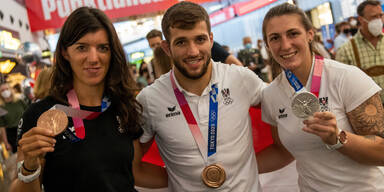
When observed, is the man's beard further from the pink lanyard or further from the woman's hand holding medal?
the woman's hand holding medal

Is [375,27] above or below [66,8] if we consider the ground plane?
below

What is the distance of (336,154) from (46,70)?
3011 mm

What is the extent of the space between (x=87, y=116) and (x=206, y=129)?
73 cm

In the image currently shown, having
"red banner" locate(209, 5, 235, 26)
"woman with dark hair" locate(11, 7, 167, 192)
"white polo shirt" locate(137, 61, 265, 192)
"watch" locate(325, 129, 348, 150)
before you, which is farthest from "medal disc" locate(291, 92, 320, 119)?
"red banner" locate(209, 5, 235, 26)

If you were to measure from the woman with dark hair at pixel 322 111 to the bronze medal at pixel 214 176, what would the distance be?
0.43m

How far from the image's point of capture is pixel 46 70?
12.0 ft

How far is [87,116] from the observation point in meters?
1.92

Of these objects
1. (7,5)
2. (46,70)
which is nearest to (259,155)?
(46,70)

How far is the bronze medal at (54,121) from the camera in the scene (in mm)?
1607

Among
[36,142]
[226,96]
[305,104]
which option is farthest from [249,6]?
[36,142]

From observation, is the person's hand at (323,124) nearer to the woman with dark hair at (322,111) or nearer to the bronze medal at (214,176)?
the woman with dark hair at (322,111)

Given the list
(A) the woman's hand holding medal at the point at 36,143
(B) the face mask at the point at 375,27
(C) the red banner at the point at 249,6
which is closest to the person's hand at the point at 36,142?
(A) the woman's hand holding medal at the point at 36,143

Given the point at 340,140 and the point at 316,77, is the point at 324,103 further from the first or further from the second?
the point at 340,140

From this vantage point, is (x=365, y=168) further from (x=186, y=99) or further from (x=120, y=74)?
(x=120, y=74)
